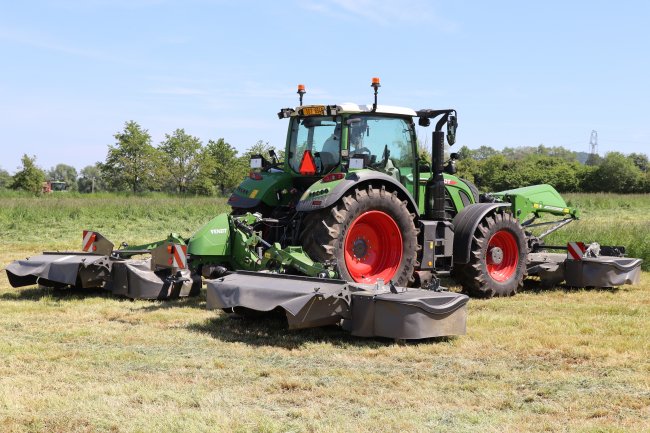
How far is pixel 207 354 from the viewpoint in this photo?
5.96 meters

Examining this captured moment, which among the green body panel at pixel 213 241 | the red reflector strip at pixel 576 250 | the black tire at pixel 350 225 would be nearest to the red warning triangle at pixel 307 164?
the black tire at pixel 350 225

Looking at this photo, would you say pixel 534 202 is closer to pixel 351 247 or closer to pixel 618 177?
pixel 351 247

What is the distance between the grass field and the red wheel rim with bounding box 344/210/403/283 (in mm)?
1140

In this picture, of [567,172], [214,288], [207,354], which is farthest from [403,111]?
[567,172]

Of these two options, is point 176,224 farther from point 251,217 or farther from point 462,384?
point 462,384

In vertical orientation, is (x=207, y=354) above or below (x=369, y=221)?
below

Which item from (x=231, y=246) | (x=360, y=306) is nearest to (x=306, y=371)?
(x=360, y=306)

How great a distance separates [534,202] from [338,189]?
4.42 metres

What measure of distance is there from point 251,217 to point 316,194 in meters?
0.95

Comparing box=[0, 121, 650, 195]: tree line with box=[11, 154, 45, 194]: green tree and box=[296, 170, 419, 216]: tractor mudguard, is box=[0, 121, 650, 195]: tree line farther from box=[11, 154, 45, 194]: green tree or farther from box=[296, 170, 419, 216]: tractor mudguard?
box=[296, 170, 419, 216]: tractor mudguard

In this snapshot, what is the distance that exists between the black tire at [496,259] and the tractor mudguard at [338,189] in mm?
1510

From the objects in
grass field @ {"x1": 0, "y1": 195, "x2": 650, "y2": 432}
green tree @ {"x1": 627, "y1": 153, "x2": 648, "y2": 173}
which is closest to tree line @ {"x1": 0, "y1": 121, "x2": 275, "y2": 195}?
green tree @ {"x1": 627, "y1": 153, "x2": 648, "y2": 173}

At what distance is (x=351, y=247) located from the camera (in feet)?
26.8

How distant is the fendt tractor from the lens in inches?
257
